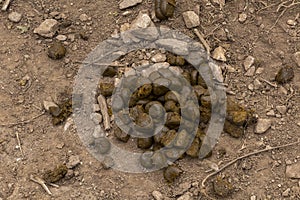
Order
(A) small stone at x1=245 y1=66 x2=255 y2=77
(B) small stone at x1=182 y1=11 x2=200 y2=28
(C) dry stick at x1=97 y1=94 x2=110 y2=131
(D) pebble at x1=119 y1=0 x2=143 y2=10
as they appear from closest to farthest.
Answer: (C) dry stick at x1=97 y1=94 x2=110 y2=131, (A) small stone at x1=245 y1=66 x2=255 y2=77, (B) small stone at x1=182 y1=11 x2=200 y2=28, (D) pebble at x1=119 y1=0 x2=143 y2=10

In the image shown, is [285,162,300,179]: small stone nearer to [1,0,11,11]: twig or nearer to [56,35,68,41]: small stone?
[56,35,68,41]: small stone

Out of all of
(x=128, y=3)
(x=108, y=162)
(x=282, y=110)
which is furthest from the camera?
(x=128, y=3)

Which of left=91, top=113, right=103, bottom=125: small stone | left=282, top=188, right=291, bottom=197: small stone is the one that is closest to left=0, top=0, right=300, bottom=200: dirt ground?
left=282, top=188, right=291, bottom=197: small stone

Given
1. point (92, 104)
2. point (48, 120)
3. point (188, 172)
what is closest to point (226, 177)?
point (188, 172)

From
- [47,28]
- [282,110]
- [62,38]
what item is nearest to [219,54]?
[282,110]

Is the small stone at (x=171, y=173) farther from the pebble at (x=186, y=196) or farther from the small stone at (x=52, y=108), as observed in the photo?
the small stone at (x=52, y=108)

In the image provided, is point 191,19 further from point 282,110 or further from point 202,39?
point 282,110

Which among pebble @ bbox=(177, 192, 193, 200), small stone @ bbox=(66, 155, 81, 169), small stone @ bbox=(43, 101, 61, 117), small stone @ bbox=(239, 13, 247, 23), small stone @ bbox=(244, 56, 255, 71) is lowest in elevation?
pebble @ bbox=(177, 192, 193, 200)
